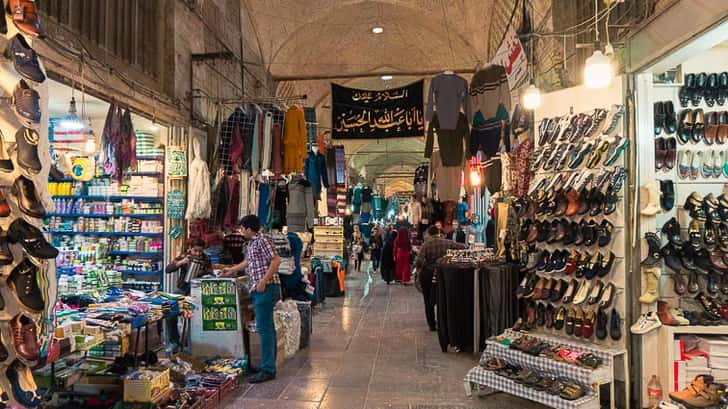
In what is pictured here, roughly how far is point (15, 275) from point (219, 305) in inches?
117

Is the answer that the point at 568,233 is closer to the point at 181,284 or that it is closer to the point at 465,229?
the point at 181,284

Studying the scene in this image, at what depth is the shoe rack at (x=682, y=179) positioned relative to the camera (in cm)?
404

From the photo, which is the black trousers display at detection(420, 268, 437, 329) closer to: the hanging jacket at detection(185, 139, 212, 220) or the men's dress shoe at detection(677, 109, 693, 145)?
the hanging jacket at detection(185, 139, 212, 220)

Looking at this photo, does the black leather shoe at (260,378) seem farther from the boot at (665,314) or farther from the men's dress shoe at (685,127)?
the men's dress shoe at (685,127)

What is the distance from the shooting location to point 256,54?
10.8 meters

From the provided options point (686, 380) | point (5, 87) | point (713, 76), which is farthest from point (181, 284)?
point (713, 76)

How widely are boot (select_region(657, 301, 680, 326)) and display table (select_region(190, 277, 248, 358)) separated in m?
3.71

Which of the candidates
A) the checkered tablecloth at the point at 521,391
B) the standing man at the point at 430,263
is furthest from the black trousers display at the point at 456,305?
the checkered tablecloth at the point at 521,391

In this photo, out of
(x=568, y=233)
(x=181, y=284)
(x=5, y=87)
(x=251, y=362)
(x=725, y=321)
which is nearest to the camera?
(x=5, y=87)

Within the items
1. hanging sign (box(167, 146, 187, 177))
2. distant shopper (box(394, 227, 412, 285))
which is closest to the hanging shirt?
hanging sign (box(167, 146, 187, 177))

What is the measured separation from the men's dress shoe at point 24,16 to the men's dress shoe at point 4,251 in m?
0.96

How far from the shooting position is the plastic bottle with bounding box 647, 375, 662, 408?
154 inches

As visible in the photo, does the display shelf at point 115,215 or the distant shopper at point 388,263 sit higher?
the display shelf at point 115,215

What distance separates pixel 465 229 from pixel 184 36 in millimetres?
7574
